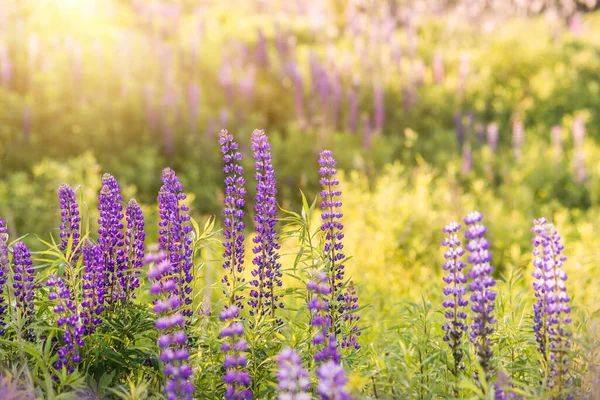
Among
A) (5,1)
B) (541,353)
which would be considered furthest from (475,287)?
(5,1)

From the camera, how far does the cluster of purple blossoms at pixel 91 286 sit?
99.1 inches

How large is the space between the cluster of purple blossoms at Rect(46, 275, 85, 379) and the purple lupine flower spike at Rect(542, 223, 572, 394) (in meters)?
1.65

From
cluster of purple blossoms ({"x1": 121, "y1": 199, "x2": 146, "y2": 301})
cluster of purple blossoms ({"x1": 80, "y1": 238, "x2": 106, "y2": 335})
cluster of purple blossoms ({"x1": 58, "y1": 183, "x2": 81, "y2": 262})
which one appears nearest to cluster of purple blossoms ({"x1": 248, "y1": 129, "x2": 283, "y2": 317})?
cluster of purple blossoms ({"x1": 121, "y1": 199, "x2": 146, "y2": 301})

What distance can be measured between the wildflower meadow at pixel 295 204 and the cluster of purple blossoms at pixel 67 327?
0.4 inches

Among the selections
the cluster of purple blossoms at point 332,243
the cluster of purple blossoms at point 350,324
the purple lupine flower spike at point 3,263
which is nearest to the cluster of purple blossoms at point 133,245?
the purple lupine flower spike at point 3,263

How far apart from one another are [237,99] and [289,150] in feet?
4.90

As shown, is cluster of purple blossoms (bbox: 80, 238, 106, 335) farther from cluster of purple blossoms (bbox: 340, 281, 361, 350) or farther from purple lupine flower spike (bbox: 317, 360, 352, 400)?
purple lupine flower spike (bbox: 317, 360, 352, 400)

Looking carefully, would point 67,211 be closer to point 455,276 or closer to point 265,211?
point 265,211

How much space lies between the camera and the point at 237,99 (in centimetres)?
919

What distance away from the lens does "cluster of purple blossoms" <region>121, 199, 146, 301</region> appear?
2.63 m

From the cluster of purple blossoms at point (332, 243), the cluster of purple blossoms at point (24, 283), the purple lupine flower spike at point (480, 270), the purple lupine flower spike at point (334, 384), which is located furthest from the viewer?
the cluster of purple blossoms at point (332, 243)

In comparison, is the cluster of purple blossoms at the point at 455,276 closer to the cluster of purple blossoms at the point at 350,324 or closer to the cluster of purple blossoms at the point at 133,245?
the cluster of purple blossoms at the point at 350,324

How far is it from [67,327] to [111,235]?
1.52 feet

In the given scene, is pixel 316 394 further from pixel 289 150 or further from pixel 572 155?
pixel 572 155
